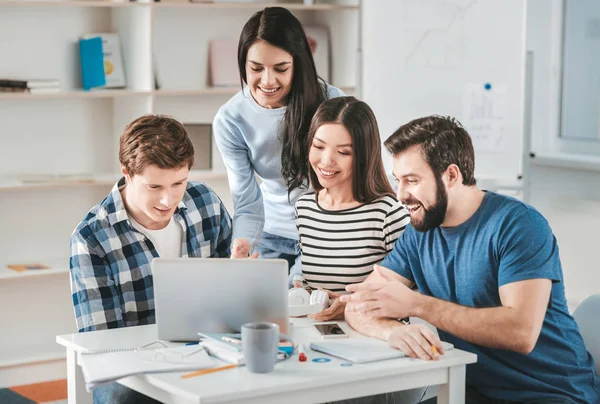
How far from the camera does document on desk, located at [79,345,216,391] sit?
1790 millimetres

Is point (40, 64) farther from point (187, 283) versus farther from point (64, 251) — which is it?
point (187, 283)

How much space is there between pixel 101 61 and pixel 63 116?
0.33 m

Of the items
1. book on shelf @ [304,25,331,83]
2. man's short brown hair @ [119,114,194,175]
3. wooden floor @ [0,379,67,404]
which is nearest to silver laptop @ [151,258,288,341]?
man's short brown hair @ [119,114,194,175]

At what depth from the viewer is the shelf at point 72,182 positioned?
3.90m

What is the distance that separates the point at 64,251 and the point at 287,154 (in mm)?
1849

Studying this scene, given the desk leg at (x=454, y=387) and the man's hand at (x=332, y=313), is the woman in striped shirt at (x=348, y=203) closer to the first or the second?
the man's hand at (x=332, y=313)

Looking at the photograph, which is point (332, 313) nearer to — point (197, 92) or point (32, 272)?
point (32, 272)

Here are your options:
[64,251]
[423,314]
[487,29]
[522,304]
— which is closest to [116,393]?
[423,314]

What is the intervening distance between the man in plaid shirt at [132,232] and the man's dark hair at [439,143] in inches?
22.5

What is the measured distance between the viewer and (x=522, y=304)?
1976 mm

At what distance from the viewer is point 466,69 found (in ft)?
13.9

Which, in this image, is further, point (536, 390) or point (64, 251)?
point (64, 251)

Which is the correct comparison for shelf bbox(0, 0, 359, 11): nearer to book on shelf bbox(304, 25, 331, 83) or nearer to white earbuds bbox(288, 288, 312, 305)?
book on shelf bbox(304, 25, 331, 83)

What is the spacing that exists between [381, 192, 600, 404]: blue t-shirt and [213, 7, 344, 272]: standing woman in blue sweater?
774 millimetres
